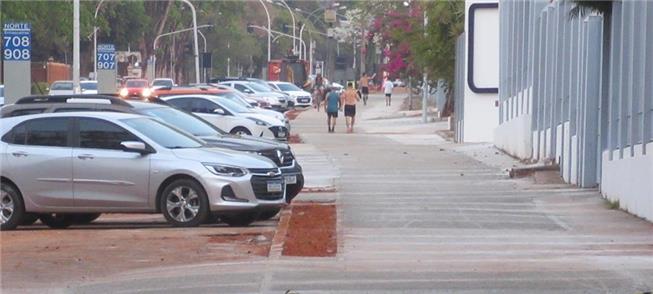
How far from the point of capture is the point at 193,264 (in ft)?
42.7

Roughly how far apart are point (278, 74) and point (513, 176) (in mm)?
64872

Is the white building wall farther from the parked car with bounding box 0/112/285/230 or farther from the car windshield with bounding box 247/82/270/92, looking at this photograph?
the car windshield with bounding box 247/82/270/92

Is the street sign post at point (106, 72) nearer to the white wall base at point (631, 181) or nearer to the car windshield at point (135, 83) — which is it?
the white wall base at point (631, 181)

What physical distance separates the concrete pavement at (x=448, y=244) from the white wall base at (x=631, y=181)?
231 millimetres

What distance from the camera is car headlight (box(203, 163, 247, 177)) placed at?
16.5m

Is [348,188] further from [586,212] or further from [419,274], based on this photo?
[419,274]

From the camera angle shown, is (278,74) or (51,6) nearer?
(51,6)

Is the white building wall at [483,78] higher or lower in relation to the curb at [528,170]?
higher

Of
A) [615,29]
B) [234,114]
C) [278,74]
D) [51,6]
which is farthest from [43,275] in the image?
[278,74]

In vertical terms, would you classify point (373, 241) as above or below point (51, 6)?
below

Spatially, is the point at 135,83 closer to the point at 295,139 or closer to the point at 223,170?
the point at 295,139

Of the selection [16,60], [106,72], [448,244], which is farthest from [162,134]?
[106,72]

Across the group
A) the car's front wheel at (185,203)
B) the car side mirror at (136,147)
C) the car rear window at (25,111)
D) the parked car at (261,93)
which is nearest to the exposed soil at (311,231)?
the car's front wheel at (185,203)

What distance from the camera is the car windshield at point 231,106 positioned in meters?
31.9
